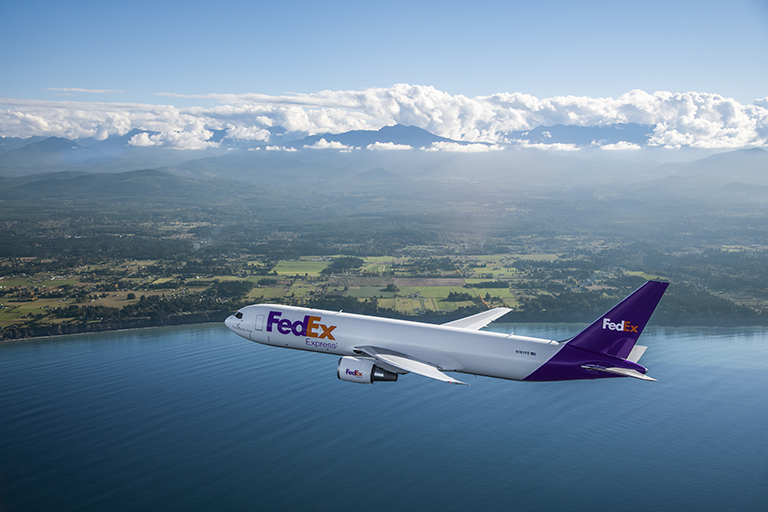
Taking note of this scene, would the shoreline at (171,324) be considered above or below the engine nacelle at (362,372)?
below

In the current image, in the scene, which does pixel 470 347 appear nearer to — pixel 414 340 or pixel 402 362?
pixel 414 340

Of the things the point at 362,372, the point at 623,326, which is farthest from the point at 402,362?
the point at 623,326

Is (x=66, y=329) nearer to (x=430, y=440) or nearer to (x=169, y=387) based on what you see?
(x=169, y=387)

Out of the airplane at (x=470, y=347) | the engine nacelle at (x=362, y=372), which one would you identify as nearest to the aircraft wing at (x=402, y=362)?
the airplane at (x=470, y=347)

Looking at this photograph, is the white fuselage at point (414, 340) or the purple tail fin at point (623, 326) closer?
the purple tail fin at point (623, 326)

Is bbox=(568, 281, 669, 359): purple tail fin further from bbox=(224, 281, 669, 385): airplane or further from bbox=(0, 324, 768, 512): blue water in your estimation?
bbox=(0, 324, 768, 512): blue water

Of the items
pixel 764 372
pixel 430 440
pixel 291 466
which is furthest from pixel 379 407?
pixel 764 372

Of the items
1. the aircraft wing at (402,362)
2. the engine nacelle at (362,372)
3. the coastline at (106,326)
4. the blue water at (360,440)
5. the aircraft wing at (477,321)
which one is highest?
the aircraft wing at (477,321)

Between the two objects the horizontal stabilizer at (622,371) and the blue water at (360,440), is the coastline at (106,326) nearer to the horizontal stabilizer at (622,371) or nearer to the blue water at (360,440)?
the blue water at (360,440)

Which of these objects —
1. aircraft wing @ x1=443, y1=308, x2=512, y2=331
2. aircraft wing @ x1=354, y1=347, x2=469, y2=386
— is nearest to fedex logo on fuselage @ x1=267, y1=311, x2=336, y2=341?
aircraft wing @ x1=354, y1=347, x2=469, y2=386
